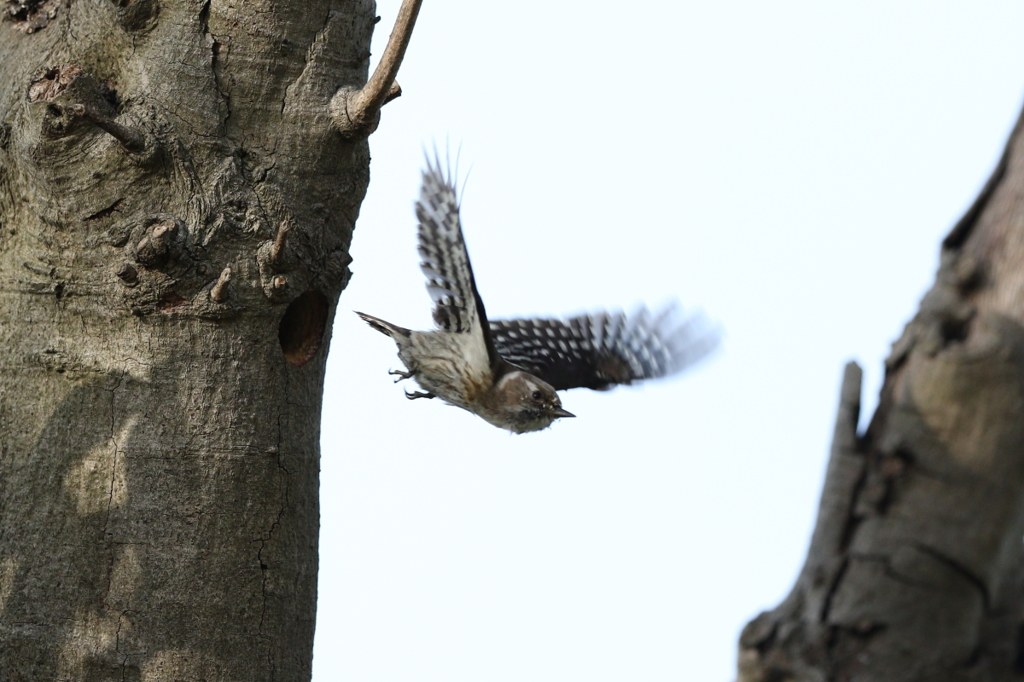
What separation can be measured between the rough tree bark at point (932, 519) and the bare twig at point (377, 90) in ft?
4.99

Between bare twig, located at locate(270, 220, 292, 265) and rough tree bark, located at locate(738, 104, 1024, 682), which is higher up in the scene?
bare twig, located at locate(270, 220, 292, 265)

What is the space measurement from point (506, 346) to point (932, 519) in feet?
12.8

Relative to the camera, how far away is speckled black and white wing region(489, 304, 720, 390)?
497 centimetres

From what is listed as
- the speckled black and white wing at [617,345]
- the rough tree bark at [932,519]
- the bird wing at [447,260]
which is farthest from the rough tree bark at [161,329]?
the speckled black and white wing at [617,345]

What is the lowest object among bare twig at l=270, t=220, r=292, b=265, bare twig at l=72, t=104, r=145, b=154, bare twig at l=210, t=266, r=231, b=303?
bare twig at l=210, t=266, r=231, b=303

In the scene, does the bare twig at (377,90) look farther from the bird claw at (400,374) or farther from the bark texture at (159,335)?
the bird claw at (400,374)

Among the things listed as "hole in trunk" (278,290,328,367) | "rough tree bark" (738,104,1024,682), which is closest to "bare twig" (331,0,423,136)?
"hole in trunk" (278,290,328,367)

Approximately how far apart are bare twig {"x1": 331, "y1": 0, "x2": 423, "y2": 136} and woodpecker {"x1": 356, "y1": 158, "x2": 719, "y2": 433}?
2.48 feet

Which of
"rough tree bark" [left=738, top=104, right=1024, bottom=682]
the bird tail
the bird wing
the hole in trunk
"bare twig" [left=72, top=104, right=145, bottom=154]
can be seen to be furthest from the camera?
the bird tail

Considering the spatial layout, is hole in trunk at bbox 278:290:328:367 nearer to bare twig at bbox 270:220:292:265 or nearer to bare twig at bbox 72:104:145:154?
bare twig at bbox 270:220:292:265

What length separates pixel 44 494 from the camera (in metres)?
2.58

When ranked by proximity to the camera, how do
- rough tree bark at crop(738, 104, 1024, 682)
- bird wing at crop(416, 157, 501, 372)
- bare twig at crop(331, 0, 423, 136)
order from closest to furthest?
rough tree bark at crop(738, 104, 1024, 682), bare twig at crop(331, 0, 423, 136), bird wing at crop(416, 157, 501, 372)

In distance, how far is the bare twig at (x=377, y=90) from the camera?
262 cm

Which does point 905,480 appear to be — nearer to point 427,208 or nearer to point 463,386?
point 427,208
